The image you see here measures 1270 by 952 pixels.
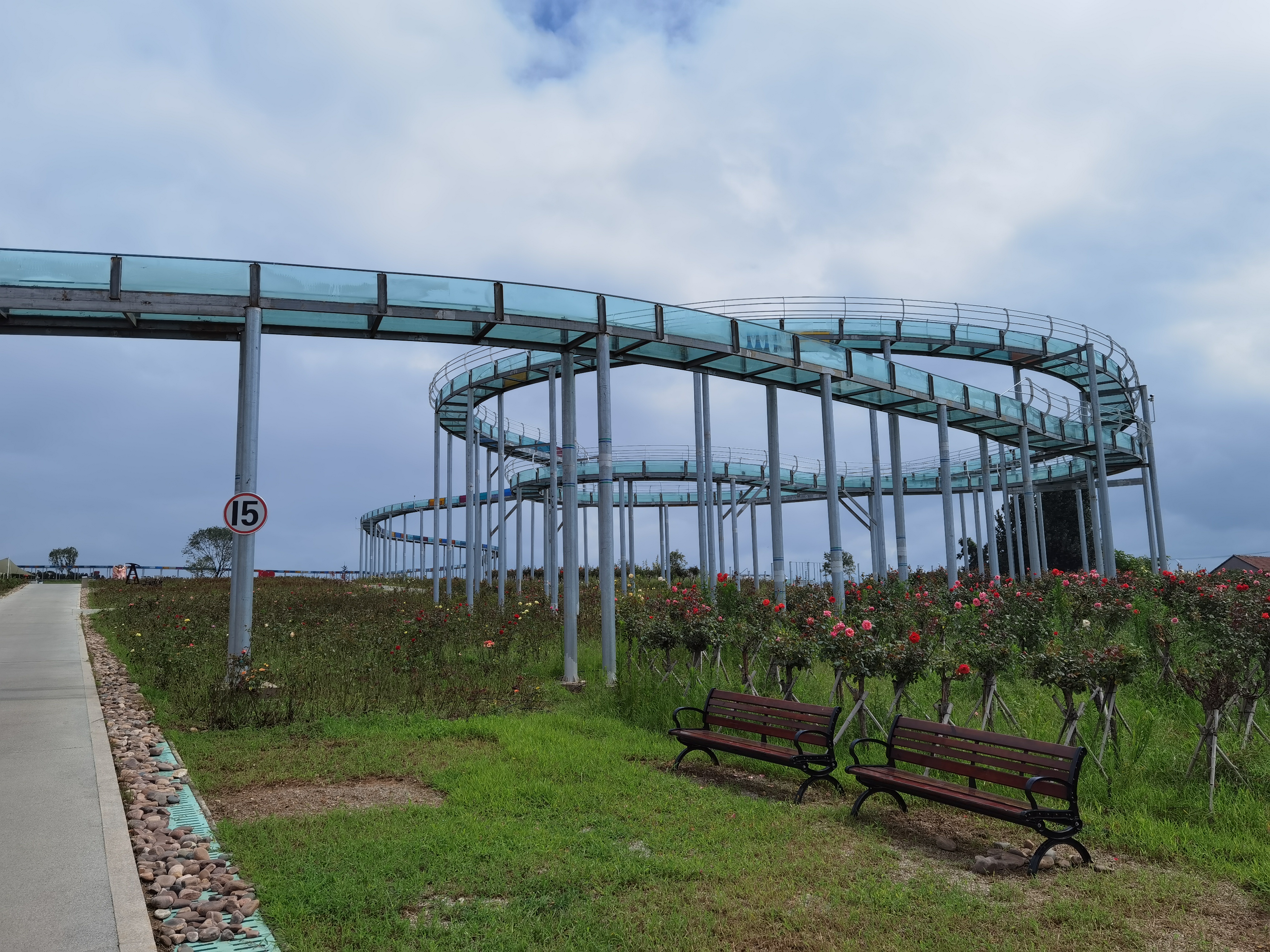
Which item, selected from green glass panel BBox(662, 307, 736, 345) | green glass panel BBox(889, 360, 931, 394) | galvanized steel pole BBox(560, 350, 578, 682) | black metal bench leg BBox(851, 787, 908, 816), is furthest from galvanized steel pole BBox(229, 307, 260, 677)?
green glass panel BBox(889, 360, 931, 394)

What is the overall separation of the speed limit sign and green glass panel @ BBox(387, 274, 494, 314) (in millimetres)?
3458

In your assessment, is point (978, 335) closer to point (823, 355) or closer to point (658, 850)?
point (823, 355)

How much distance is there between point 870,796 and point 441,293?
353 inches

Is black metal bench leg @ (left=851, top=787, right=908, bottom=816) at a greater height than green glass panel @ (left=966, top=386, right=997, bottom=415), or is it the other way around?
green glass panel @ (left=966, top=386, right=997, bottom=415)

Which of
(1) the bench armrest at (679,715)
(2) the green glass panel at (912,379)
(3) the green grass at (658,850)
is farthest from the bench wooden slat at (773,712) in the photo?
(2) the green glass panel at (912,379)

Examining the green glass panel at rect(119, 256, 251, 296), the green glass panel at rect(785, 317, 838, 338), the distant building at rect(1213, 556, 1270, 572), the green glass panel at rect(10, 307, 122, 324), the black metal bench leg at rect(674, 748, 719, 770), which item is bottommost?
the black metal bench leg at rect(674, 748, 719, 770)

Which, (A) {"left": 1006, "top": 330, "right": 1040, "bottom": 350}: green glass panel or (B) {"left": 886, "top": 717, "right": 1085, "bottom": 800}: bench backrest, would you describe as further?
(A) {"left": 1006, "top": 330, "right": 1040, "bottom": 350}: green glass panel

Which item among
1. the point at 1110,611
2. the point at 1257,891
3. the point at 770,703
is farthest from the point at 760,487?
the point at 1257,891

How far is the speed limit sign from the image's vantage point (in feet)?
33.0

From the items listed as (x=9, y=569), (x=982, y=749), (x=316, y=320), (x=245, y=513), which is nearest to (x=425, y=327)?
(x=316, y=320)

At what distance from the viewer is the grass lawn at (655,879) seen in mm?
4043

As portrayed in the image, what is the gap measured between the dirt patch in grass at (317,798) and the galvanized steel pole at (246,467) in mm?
3740

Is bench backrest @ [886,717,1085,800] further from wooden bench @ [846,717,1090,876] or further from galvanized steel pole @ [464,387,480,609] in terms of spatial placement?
galvanized steel pole @ [464,387,480,609]

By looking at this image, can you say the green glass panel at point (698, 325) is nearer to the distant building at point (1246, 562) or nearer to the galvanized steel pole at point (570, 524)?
the galvanized steel pole at point (570, 524)
